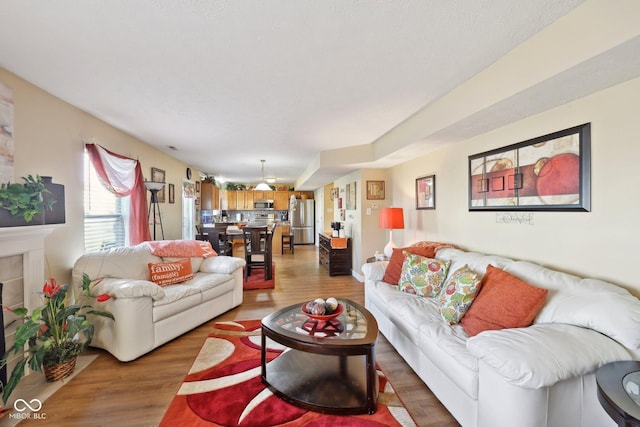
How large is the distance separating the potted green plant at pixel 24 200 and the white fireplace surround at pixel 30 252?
8cm

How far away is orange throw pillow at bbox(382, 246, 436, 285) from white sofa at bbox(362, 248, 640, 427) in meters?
1.06

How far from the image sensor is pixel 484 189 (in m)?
2.62

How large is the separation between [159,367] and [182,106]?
243 cm

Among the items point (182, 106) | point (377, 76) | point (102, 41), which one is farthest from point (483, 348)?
point (182, 106)

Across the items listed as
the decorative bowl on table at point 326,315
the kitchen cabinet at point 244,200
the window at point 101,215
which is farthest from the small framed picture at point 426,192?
the kitchen cabinet at point 244,200

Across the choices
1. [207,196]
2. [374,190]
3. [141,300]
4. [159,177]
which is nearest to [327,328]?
[141,300]

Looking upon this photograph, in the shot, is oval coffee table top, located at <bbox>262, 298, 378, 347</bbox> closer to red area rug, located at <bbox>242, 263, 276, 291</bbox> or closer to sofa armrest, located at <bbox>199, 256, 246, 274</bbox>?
sofa armrest, located at <bbox>199, 256, 246, 274</bbox>

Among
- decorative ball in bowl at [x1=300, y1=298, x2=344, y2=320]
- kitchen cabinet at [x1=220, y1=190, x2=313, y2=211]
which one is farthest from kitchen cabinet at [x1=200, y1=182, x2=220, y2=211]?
decorative ball in bowl at [x1=300, y1=298, x2=344, y2=320]

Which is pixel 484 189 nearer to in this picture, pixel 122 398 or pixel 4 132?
pixel 122 398

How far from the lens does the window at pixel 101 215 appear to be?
2.94m

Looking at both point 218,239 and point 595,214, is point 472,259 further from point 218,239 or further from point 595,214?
point 218,239

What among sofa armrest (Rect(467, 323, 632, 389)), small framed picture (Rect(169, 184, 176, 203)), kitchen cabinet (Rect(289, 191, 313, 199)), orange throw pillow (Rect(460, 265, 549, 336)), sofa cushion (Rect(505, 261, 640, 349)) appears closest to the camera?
sofa armrest (Rect(467, 323, 632, 389))

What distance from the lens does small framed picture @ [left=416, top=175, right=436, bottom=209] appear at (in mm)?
3459

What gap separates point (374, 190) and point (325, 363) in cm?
327
